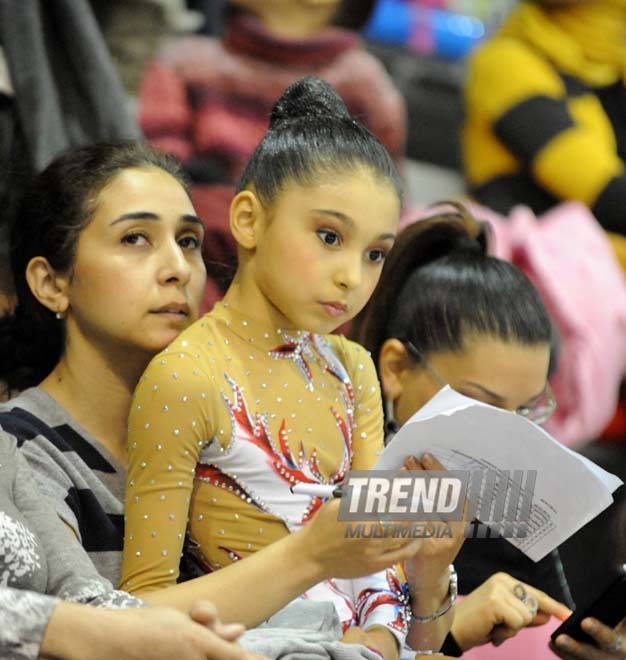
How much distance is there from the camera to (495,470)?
44.3 inches

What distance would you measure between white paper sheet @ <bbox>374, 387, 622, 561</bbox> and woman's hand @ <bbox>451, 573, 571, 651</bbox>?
0.24 metres

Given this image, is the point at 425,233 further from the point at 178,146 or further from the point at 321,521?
the point at 178,146

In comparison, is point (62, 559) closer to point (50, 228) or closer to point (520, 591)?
point (50, 228)

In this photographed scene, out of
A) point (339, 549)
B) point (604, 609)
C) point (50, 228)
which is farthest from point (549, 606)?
point (50, 228)

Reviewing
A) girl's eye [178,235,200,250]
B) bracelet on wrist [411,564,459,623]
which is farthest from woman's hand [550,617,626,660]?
girl's eye [178,235,200,250]

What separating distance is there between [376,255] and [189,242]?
0.24 meters

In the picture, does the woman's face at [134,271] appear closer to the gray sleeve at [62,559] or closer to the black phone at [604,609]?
the gray sleeve at [62,559]

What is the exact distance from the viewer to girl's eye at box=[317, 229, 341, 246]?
3.79ft

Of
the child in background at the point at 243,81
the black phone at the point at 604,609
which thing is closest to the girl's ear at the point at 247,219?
the black phone at the point at 604,609

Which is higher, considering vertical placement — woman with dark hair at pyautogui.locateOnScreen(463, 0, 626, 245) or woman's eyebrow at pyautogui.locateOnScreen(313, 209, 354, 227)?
woman's eyebrow at pyautogui.locateOnScreen(313, 209, 354, 227)

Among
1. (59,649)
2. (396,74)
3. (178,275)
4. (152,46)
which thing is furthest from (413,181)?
(59,649)

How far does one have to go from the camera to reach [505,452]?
1105mm

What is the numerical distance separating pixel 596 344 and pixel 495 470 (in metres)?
1.23

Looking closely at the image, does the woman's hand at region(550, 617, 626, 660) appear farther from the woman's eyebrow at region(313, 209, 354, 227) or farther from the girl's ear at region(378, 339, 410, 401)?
the woman's eyebrow at region(313, 209, 354, 227)
